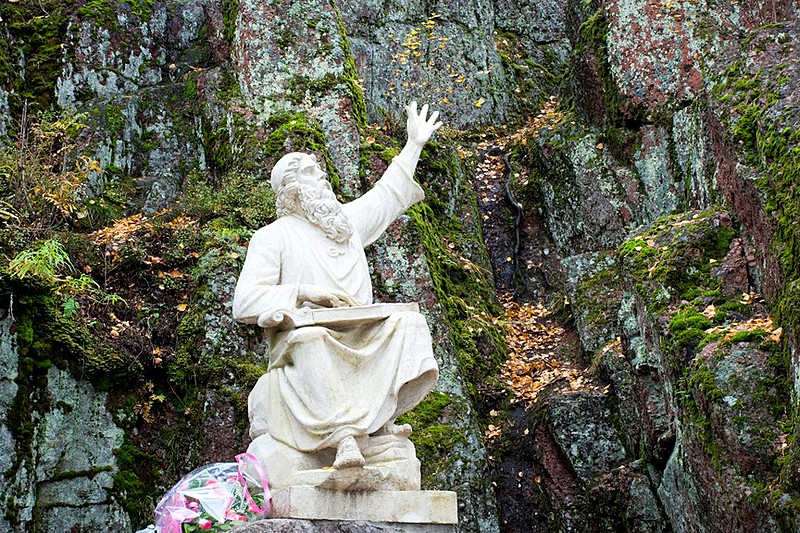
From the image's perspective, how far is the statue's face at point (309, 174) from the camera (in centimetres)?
614

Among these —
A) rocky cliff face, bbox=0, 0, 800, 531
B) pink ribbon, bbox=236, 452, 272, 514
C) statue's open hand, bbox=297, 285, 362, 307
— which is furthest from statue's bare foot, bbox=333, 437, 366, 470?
rocky cliff face, bbox=0, 0, 800, 531

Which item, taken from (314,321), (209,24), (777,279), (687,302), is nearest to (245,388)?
(314,321)

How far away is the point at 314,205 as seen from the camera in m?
6.07

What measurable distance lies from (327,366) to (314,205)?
1139 mm

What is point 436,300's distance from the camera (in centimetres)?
949

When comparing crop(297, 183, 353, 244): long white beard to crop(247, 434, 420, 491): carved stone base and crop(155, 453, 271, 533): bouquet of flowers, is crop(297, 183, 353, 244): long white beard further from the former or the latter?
crop(155, 453, 271, 533): bouquet of flowers

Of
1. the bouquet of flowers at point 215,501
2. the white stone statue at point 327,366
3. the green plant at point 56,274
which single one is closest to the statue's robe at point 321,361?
the white stone statue at point 327,366

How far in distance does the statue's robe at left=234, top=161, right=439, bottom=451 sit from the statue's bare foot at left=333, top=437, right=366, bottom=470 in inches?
3.1

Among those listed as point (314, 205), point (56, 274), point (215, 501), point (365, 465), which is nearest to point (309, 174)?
point (314, 205)

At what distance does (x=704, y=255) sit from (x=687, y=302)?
409 millimetres

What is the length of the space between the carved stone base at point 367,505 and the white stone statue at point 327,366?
0.07 metres

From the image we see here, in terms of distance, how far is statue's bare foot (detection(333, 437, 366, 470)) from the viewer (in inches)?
198

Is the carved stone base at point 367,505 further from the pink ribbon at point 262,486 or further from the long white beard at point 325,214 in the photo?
the long white beard at point 325,214

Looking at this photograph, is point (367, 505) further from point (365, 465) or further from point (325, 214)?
point (325, 214)
